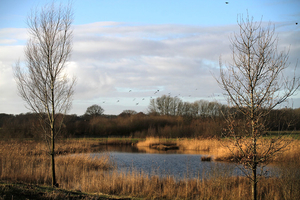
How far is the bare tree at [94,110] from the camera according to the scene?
5649 centimetres

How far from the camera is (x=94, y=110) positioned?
5709 centimetres

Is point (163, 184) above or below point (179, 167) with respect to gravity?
above

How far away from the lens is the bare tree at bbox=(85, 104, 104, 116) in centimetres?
5649

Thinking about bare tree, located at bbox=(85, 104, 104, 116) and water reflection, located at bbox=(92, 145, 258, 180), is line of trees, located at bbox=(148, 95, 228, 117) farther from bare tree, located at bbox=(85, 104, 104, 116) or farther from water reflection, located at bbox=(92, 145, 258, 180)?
water reflection, located at bbox=(92, 145, 258, 180)

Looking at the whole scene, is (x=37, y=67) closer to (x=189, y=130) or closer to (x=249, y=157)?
(x=249, y=157)

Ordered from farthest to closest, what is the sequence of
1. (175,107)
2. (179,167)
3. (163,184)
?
(175,107), (179,167), (163,184)

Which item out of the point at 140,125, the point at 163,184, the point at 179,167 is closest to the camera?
the point at 163,184

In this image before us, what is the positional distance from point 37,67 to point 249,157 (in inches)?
257

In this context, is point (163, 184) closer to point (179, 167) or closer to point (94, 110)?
point (179, 167)

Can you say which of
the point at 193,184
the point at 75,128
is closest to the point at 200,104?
the point at 75,128

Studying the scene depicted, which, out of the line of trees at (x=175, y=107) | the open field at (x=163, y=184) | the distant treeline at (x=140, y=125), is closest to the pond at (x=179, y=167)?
the open field at (x=163, y=184)

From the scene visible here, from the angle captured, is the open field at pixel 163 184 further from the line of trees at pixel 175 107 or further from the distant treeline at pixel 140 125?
the line of trees at pixel 175 107

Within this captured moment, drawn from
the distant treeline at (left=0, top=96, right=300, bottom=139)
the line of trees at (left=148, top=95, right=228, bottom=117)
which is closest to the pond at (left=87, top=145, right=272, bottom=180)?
the distant treeline at (left=0, top=96, right=300, bottom=139)

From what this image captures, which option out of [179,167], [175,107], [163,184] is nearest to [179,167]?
[179,167]
